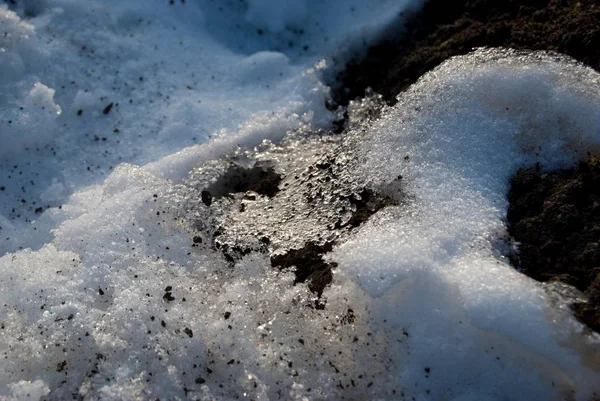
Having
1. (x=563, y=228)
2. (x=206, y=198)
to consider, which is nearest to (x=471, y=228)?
(x=563, y=228)

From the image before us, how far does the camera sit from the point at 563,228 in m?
2.37

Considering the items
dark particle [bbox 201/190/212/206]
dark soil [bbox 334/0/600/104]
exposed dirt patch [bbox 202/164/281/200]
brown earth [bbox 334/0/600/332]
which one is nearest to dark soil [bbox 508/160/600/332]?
brown earth [bbox 334/0/600/332]

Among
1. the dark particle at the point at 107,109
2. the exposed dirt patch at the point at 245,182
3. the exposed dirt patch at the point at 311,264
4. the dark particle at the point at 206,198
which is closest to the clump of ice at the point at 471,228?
the exposed dirt patch at the point at 311,264

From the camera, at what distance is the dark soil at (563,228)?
2.25 m

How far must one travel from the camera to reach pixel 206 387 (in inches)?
91.8

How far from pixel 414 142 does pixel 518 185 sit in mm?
573

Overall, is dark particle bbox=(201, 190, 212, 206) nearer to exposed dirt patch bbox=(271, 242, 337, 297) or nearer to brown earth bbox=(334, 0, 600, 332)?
exposed dirt patch bbox=(271, 242, 337, 297)

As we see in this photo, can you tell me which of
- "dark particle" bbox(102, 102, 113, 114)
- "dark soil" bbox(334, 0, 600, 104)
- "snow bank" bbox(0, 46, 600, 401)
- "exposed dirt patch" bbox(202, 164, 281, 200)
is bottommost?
"snow bank" bbox(0, 46, 600, 401)

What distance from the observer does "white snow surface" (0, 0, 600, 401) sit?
7.38 ft

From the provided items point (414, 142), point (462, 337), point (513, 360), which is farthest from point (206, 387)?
point (414, 142)

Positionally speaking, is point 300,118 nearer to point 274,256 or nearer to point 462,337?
point 274,256

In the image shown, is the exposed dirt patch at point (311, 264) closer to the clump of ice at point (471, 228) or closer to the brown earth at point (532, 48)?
the clump of ice at point (471, 228)

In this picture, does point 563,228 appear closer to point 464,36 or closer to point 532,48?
point 532,48

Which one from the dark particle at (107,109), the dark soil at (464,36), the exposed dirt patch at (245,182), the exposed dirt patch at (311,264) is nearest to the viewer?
the exposed dirt patch at (311,264)
